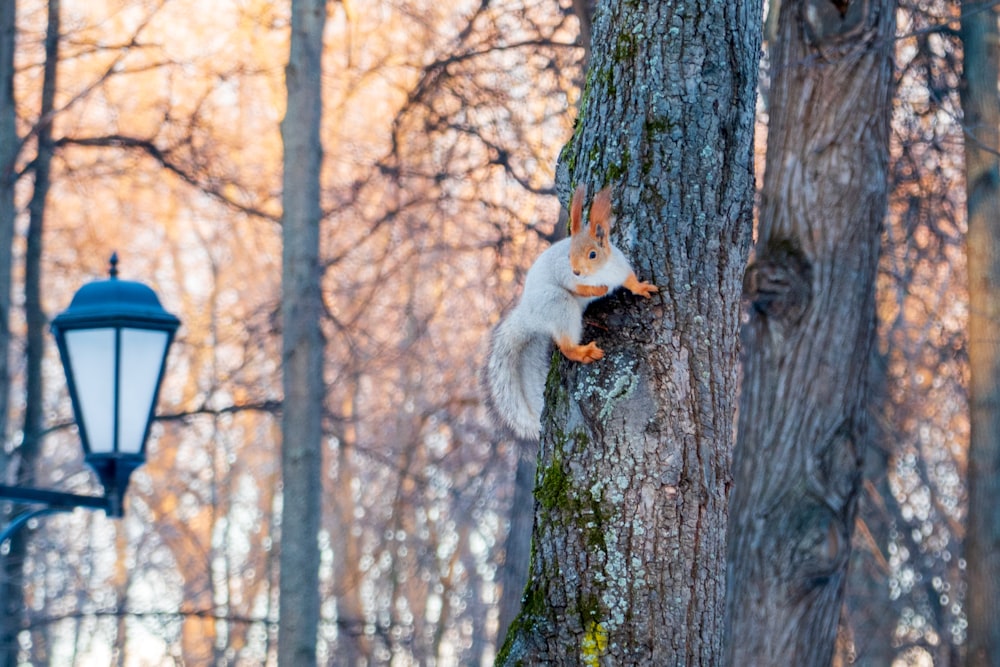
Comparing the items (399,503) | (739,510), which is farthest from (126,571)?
(739,510)

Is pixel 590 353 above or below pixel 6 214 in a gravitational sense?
below

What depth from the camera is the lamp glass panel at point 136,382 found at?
4051 millimetres

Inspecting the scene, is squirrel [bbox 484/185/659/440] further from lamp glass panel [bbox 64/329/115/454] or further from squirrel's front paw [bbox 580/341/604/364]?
lamp glass panel [bbox 64/329/115/454]

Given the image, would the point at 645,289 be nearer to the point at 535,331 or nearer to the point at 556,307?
the point at 556,307

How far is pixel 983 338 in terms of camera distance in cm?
729

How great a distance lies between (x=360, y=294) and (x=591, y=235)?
8990 millimetres

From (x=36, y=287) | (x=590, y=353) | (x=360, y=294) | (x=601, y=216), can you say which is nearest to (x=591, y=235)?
(x=601, y=216)

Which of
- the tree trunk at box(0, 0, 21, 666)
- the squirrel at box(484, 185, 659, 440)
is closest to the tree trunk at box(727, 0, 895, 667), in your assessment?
the squirrel at box(484, 185, 659, 440)

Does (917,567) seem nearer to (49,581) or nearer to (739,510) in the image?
(739,510)

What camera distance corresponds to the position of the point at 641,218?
2934 mm

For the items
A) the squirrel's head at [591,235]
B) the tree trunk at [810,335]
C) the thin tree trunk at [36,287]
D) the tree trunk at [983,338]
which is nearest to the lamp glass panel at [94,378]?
the squirrel's head at [591,235]

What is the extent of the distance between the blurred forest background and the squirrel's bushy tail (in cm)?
235

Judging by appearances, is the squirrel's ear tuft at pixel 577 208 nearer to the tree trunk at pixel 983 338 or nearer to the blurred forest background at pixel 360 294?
the blurred forest background at pixel 360 294

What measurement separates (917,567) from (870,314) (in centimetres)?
668
